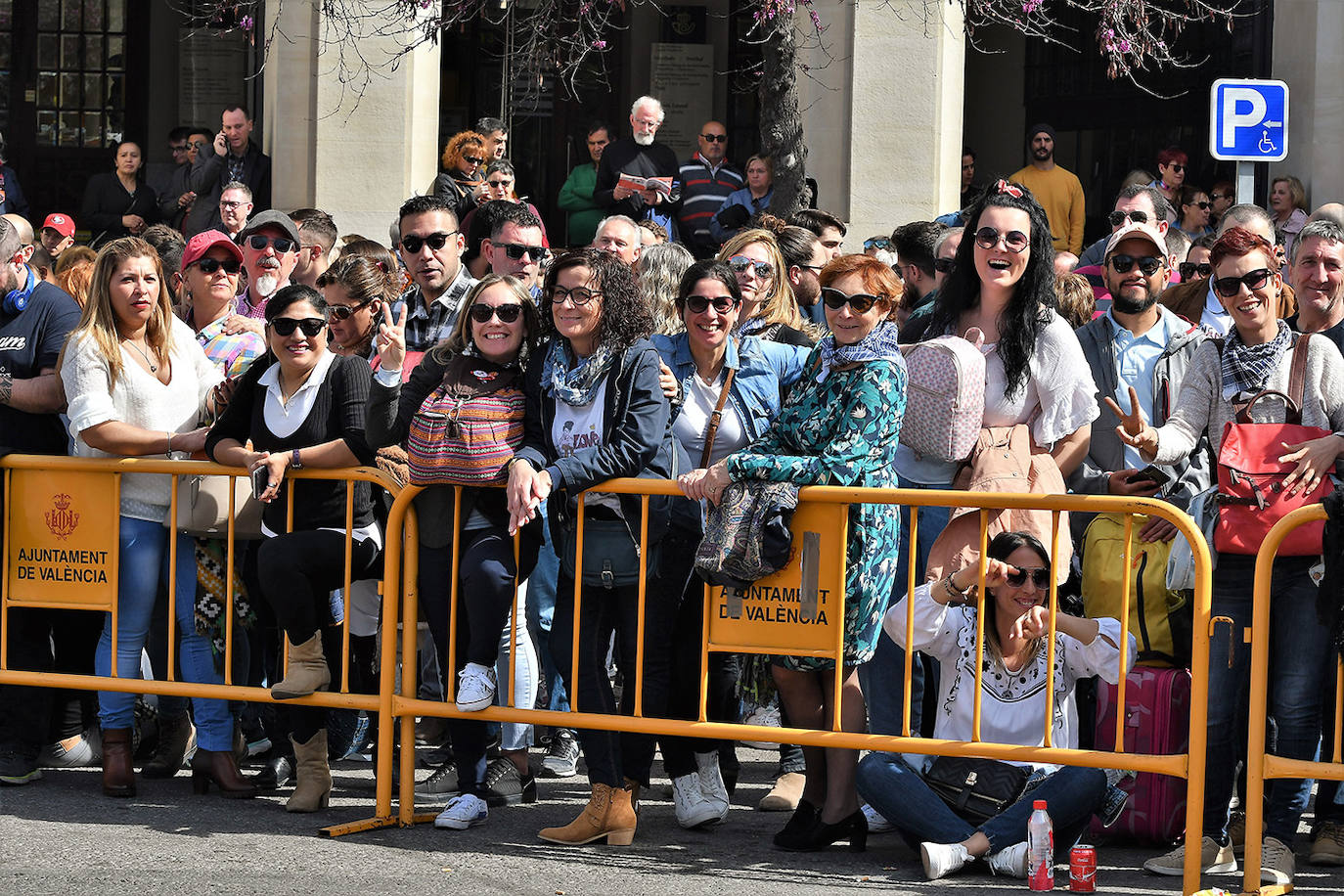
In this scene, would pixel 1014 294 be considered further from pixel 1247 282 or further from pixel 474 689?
pixel 474 689

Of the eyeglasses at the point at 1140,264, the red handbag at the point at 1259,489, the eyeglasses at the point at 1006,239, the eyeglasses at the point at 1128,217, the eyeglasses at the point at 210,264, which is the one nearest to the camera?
the red handbag at the point at 1259,489

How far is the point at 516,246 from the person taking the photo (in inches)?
324

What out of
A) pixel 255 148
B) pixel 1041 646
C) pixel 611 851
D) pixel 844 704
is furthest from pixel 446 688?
pixel 255 148

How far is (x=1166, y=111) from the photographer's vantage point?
1838cm

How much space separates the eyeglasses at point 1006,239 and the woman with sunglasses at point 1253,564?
69 centimetres

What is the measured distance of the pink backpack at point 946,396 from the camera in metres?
6.58

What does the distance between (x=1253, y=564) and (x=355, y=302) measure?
12.2 feet

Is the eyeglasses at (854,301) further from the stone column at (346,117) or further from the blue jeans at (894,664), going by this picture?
the stone column at (346,117)

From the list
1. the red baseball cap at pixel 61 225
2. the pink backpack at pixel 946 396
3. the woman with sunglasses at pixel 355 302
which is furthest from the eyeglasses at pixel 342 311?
the red baseball cap at pixel 61 225

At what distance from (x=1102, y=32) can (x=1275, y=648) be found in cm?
680

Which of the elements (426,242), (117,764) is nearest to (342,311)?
(426,242)

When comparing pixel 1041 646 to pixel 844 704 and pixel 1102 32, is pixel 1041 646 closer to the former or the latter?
pixel 844 704

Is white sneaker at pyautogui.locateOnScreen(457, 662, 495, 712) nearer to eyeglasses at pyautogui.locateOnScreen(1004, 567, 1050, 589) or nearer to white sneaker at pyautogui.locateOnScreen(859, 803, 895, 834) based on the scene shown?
white sneaker at pyautogui.locateOnScreen(859, 803, 895, 834)

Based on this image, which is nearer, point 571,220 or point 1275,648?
point 1275,648
